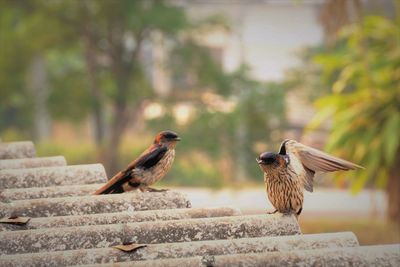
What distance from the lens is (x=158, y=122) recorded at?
21.9 metres

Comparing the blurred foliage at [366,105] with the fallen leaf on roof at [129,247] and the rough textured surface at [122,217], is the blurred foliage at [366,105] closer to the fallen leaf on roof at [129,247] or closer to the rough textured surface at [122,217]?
the rough textured surface at [122,217]

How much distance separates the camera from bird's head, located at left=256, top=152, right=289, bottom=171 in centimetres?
479

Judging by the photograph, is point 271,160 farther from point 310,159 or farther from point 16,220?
point 16,220

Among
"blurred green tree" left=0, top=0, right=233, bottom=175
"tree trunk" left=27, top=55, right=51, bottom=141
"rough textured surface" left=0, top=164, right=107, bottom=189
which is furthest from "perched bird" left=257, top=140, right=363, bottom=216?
"tree trunk" left=27, top=55, right=51, bottom=141

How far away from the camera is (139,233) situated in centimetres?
402

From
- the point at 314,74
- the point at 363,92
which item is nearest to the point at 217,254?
the point at 363,92

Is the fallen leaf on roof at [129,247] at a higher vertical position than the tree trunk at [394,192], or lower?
→ higher

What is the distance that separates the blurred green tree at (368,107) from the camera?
47.2ft

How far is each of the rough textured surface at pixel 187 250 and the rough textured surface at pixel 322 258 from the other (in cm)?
21

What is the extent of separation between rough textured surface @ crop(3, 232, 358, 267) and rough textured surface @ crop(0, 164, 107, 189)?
5.23 feet

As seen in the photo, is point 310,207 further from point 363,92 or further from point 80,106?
point 363,92

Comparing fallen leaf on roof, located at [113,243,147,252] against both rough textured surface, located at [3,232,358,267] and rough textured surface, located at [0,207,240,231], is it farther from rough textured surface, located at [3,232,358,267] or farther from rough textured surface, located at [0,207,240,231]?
rough textured surface, located at [0,207,240,231]

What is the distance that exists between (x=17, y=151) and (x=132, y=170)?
4.02 ft

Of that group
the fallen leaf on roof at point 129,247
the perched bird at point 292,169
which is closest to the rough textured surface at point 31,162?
the perched bird at point 292,169
